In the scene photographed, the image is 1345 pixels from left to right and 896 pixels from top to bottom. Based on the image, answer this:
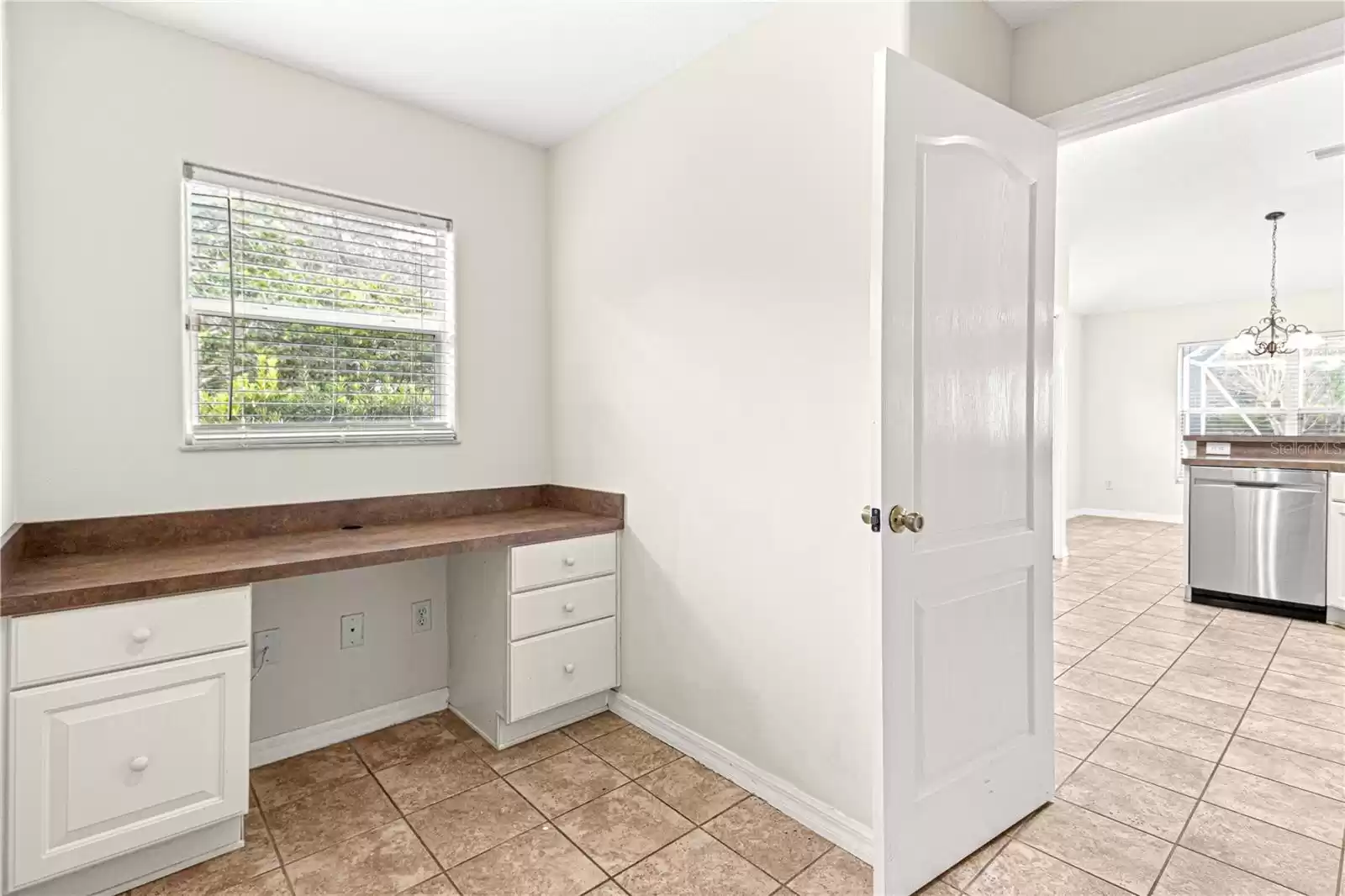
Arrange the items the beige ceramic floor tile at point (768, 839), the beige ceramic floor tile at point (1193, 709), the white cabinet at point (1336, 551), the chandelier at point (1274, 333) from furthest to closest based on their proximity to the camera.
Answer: the chandelier at point (1274, 333) → the white cabinet at point (1336, 551) → the beige ceramic floor tile at point (1193, 709) → the beige ceramic floor tile at point (768, 839)

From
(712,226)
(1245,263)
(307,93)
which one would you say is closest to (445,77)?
(307,93)

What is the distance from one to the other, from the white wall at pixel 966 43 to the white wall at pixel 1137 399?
722 cm

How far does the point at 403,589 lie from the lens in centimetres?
265

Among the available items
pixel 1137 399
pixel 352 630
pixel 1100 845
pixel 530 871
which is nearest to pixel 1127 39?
pixel 1100 845

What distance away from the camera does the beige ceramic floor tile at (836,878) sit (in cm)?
167

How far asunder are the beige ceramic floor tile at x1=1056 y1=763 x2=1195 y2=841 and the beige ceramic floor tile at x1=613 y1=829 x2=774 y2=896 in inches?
42.3

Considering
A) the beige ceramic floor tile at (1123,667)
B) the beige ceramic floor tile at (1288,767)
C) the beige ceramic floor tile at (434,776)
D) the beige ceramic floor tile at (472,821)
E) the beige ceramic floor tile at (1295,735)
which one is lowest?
the beige ceramic floor tile at (472,821)

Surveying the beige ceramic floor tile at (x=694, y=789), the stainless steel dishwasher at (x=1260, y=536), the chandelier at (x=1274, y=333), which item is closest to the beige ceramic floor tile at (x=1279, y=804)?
the beige ceramic floor tile at (x=694, y=789)

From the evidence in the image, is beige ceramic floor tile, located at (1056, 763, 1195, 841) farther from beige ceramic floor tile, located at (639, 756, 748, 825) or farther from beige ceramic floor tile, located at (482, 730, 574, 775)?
beige ceramic floor tile, located at (482, 730, 574, 775)

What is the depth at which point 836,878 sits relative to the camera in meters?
1.72

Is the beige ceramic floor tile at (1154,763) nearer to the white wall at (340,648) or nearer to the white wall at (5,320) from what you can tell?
the white wall at (340,648)

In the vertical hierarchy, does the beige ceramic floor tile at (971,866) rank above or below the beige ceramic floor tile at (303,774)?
above

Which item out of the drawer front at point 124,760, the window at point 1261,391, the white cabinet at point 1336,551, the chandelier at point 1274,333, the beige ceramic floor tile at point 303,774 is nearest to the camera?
the drawer front at point 124,760

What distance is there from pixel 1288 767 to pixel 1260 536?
2403mm
